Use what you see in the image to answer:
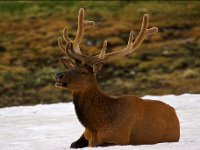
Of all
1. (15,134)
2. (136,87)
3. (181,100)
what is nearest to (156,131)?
(15,134)

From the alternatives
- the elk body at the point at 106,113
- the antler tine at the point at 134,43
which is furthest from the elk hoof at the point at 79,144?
the antler tine at the point at 134,43

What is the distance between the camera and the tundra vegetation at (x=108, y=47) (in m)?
29.3

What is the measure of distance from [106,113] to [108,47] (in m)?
33.6

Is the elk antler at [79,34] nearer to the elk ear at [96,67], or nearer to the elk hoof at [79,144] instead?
the elk ear at [96,67]

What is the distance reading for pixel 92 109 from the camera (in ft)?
30.9

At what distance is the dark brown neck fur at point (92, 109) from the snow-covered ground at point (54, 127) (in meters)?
0.67

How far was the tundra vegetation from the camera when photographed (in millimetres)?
29312

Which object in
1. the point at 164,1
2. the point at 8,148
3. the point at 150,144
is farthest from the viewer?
the point at 164,1

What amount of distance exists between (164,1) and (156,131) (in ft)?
182

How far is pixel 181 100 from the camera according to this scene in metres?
17.2

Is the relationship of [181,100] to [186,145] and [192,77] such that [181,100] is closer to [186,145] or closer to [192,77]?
[186,145]

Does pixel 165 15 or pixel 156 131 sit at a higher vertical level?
pixel 156 131

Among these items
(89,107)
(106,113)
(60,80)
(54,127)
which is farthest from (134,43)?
(54,127)

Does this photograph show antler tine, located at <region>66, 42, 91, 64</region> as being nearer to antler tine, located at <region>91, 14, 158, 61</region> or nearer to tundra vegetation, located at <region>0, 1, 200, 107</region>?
antler tine, located at <region>91, 14, 158, 61</region>
